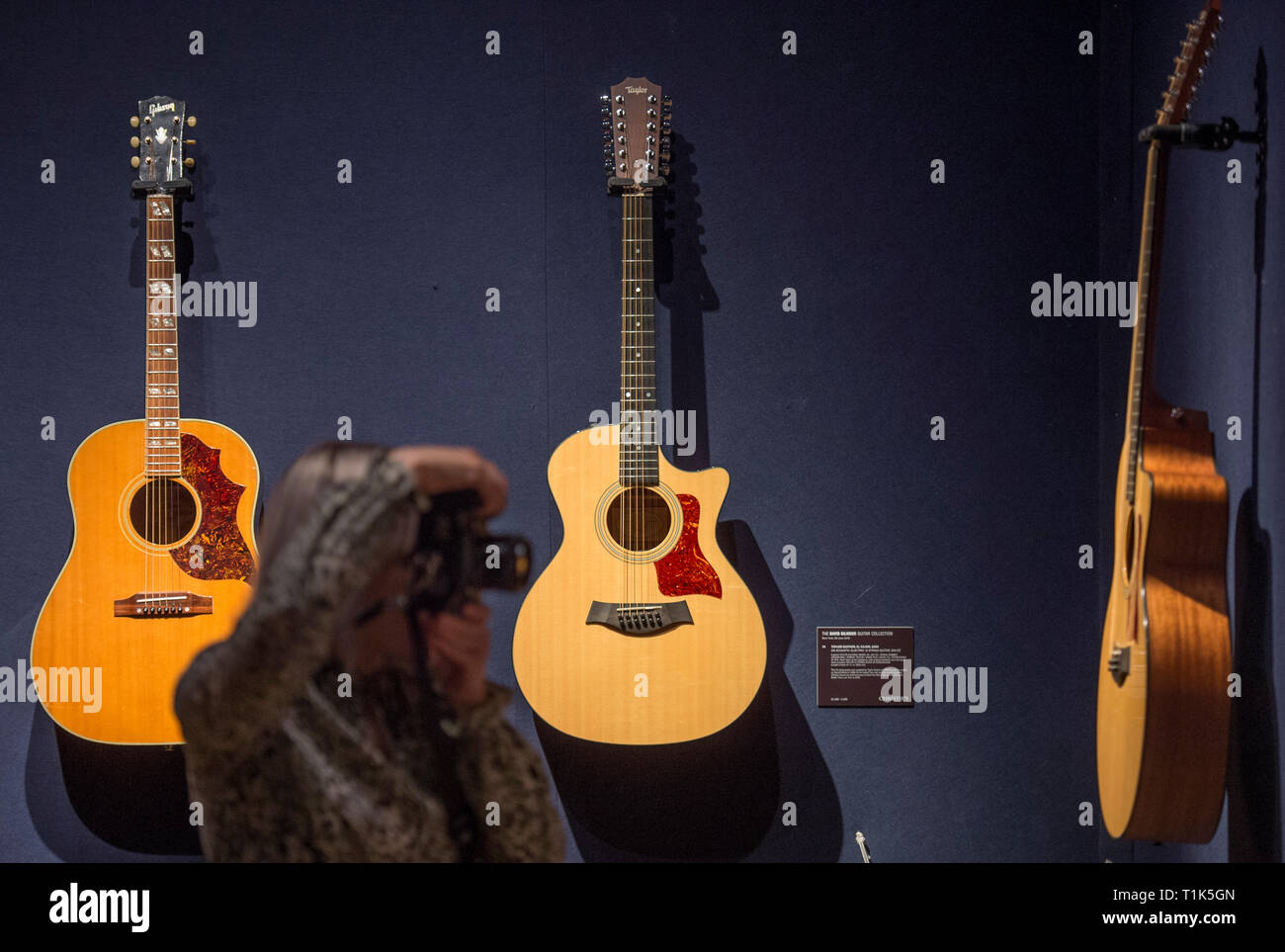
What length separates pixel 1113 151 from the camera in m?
2.18

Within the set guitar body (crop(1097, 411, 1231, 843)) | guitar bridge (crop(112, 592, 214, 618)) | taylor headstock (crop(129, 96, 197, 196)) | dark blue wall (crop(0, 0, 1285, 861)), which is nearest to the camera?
guitar body (crop(1097, 411, 1231, 843))

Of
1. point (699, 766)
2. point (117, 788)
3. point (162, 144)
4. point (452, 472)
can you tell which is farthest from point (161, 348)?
point (699, 766)

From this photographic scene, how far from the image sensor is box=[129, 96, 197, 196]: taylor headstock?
2.09 m

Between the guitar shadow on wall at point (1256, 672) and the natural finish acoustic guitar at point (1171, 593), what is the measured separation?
0.34 ft

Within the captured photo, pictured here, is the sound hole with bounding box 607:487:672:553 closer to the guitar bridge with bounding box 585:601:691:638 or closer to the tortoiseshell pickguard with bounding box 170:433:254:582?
the guitar bridge with bounding box 585:601:691:638

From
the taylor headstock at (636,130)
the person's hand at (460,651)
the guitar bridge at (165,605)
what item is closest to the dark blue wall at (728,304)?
the taylor headstock at (636,130)

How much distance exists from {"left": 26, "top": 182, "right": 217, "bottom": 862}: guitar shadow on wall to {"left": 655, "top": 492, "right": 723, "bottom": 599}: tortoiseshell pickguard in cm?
113

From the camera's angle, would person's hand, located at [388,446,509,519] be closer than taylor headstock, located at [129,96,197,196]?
Yes

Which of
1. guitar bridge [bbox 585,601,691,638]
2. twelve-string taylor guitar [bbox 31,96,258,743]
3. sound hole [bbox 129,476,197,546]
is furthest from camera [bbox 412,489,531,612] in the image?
sound hole [bbox 129,476,197,546]

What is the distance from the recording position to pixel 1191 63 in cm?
172

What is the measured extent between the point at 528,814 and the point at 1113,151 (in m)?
1.98
